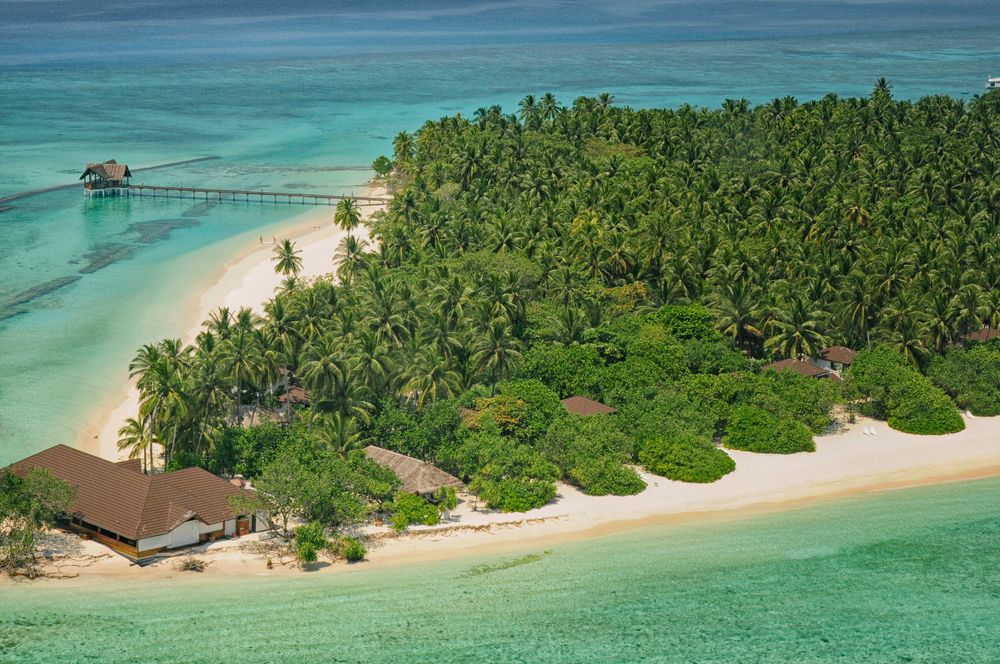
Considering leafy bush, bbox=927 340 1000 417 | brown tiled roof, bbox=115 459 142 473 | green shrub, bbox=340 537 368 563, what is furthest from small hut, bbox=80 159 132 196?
leafy bush, bbox=927 340 1000 417

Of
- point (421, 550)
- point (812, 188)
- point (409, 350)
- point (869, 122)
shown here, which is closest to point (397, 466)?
point (421, 550)

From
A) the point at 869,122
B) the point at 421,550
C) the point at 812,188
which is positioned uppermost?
the point at 869,122

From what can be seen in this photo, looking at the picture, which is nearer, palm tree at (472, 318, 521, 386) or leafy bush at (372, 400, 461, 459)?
leafy bush at (372, 400, 461, 459)

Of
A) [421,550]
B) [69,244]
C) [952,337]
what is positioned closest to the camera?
[421,550]

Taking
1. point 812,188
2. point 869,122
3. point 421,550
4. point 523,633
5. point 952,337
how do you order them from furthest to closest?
point 869,122 < point 812,188 < point 952,337 < point 421,550 < point 523,633

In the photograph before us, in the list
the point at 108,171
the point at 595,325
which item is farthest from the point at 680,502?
the point at 108,171

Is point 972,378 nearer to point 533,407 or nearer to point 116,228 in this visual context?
point 533,407

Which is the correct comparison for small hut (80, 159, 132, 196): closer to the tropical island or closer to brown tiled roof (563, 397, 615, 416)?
the tropical island

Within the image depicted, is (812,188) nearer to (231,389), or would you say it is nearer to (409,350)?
(409,350)
